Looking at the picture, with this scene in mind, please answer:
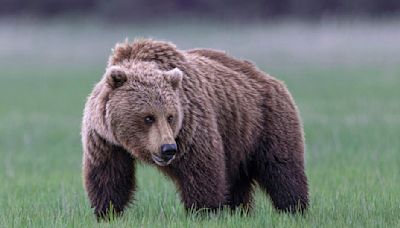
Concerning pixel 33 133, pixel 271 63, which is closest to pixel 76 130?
pixel 33 133

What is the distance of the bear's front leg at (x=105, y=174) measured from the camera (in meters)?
6.81

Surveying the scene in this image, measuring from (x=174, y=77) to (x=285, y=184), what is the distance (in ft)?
4.95

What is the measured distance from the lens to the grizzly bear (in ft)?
21.5

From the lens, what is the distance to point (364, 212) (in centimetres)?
715

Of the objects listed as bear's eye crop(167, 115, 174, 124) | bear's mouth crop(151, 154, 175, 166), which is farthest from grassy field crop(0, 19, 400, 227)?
bear's eye crop(167, 115, 174, 124)

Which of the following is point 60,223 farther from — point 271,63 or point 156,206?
point 271,63

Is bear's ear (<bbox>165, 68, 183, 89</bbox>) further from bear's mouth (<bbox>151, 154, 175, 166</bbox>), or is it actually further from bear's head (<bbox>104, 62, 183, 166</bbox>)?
bear's mouth (<bbox>151, 154, 175, 166</bbox>)

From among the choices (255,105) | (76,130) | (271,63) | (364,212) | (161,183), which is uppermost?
(255,105)

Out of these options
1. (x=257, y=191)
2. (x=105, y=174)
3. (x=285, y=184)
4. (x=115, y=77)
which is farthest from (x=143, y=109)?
(x=257, y=191)

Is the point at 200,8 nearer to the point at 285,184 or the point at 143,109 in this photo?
the point at 285,184

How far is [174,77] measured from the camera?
661 centimetres

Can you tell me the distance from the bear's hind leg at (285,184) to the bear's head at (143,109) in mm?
1225

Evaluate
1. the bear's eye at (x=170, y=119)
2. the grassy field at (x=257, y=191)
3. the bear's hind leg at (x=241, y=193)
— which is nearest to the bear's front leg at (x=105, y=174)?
the grassy field at (x=257, y=191)

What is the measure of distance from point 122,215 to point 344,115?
9775 millimetres
